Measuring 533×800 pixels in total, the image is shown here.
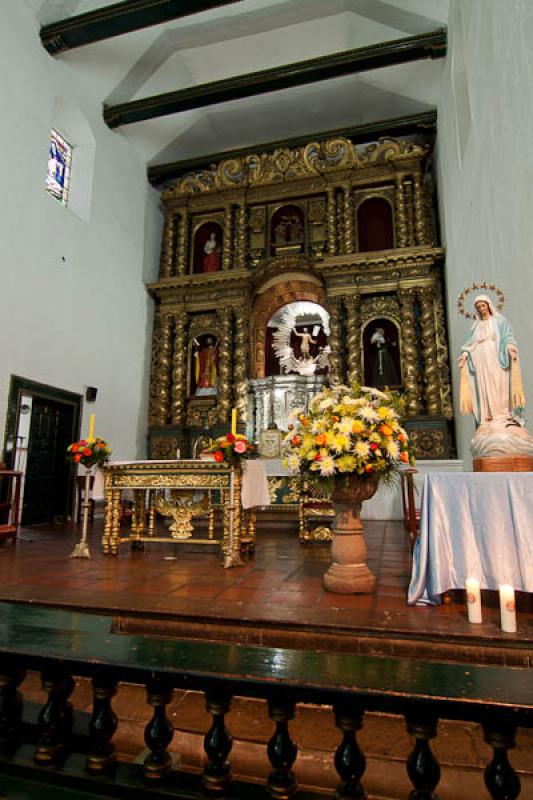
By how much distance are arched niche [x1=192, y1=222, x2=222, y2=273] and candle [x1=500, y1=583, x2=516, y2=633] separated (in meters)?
10.3

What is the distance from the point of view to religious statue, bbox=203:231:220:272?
1156 centimetres

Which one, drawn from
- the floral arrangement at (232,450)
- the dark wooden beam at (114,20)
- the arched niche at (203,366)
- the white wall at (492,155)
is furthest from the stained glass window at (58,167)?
the white wall at (492,155)

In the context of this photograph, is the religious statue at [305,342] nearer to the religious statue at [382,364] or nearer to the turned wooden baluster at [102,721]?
the religious statue at [382,364]

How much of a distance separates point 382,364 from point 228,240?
15.6 feet

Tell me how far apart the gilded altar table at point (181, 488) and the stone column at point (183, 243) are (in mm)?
7639

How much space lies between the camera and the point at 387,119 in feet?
34.4

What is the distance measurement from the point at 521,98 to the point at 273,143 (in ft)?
25.9

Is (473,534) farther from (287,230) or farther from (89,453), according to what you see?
(287,230)

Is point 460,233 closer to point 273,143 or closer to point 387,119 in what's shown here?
point 387,119

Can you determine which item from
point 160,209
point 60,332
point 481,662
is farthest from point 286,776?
point 160,209

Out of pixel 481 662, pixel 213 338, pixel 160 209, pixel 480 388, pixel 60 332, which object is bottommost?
pixel 481 662

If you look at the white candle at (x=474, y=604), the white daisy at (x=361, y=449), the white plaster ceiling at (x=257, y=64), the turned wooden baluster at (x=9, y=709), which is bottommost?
the white candle at (x=474, y=604)

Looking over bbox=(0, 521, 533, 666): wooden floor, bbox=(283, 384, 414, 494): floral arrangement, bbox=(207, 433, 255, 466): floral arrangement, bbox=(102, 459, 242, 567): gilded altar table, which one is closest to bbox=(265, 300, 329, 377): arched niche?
bbox=(102, 459, 242, 567): gilded altar table

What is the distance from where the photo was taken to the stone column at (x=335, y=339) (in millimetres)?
9992
